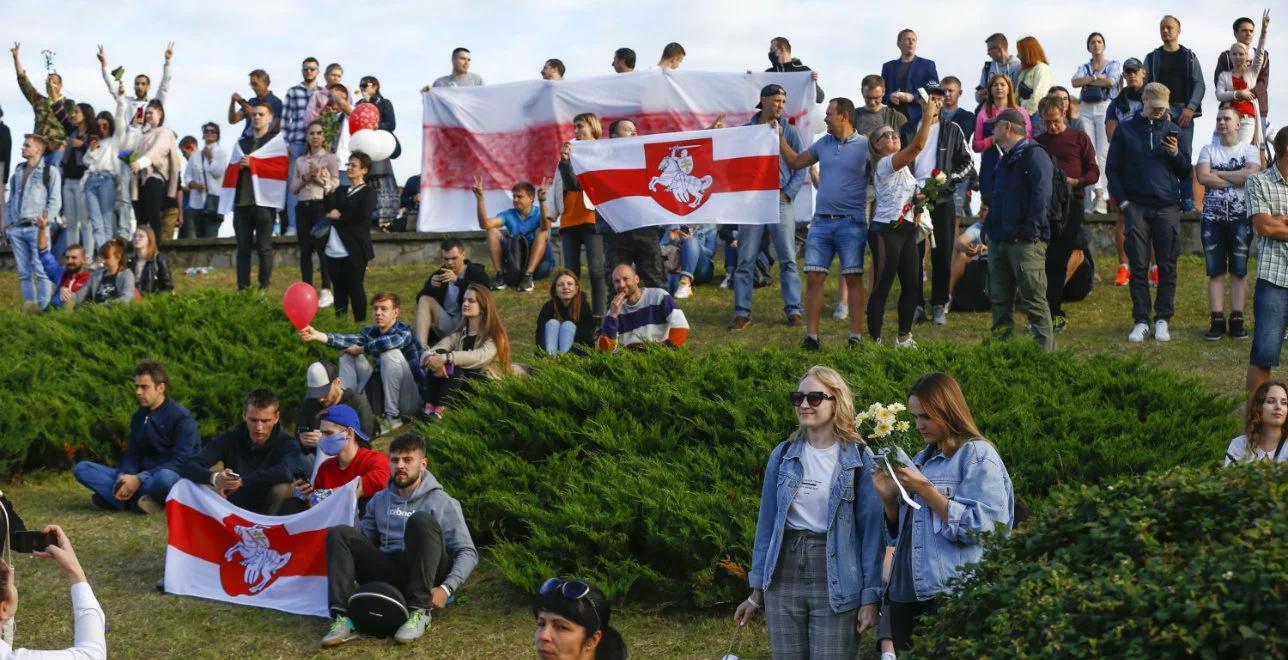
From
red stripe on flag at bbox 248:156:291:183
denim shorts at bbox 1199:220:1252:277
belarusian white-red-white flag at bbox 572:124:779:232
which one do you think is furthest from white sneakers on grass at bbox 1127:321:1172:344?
red stripe on flag at bbox 248:156:291:183

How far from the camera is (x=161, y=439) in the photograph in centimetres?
1172

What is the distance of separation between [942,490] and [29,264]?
15.3 m

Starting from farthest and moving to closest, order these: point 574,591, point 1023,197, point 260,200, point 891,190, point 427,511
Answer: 1. point 260,200
2. point 891,190
3. point 1023,197
4. point 427,511
5. point 574,591

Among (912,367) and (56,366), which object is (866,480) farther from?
(56,366)

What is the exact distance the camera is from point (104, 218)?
19.8m

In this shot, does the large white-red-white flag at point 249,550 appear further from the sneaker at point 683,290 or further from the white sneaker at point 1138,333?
the sneaker at point 683,290

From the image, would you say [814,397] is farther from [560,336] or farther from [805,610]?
[560,336]

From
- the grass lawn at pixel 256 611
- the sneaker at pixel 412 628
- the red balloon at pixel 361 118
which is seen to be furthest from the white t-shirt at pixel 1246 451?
the red balloon at pixel 361 118

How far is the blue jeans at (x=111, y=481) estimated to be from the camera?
11539mm

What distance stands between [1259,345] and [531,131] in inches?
399

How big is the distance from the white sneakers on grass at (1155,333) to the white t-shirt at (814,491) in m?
8.44

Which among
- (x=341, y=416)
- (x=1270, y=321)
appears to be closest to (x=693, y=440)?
(x=341, y=416)

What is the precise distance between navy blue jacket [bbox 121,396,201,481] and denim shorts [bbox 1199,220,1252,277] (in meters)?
8.22

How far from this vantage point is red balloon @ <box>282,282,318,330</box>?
46.2 feet
